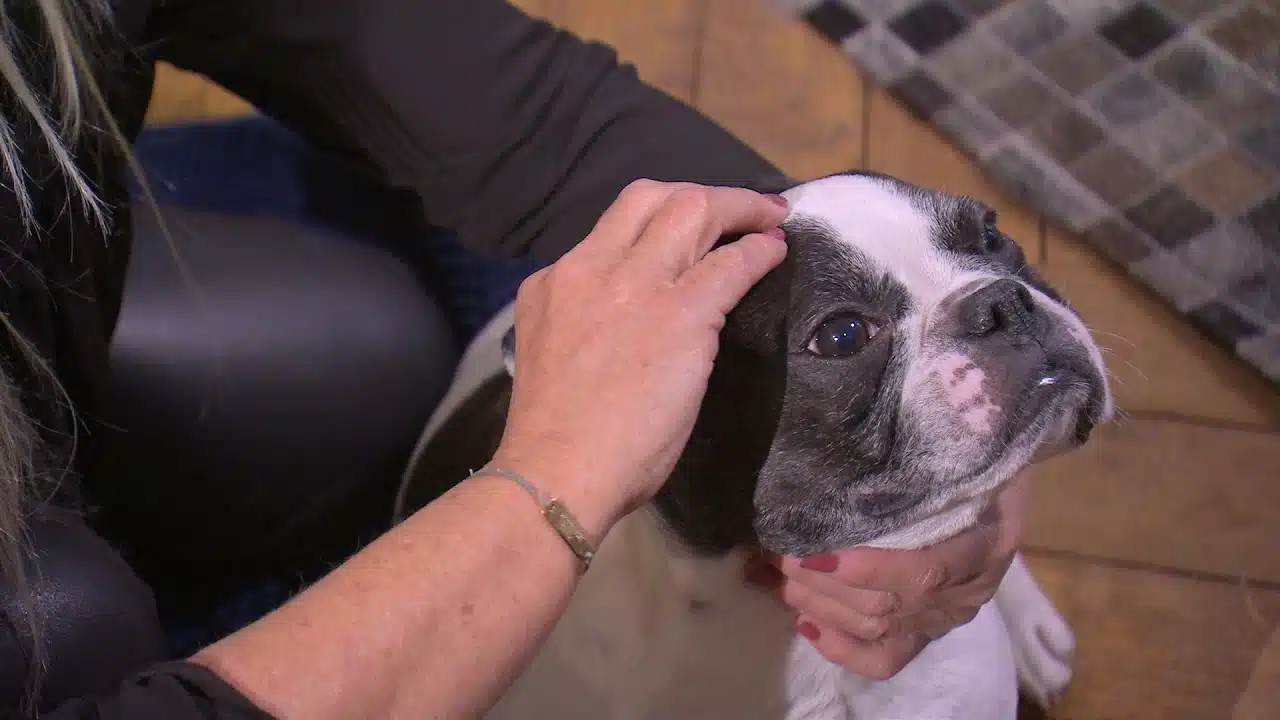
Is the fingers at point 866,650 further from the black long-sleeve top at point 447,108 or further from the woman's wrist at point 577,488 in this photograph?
the black long-sleeve top at point 447,108

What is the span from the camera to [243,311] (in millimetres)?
1169

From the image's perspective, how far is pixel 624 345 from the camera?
0.64 m

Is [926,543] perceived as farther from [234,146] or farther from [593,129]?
[234,146]

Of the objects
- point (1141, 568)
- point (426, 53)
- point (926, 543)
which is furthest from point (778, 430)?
point (1141, 568)

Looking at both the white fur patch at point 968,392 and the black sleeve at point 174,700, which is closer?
the black sleeve at point 174,700

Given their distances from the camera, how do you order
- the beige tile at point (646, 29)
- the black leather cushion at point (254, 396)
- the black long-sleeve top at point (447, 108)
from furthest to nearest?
1. the beige tile at point (646, 29)
2. the black leather cushion at point (254, 396)
3. the black long-sleeve top at point (447, 108)

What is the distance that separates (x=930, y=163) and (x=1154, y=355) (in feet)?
1.41

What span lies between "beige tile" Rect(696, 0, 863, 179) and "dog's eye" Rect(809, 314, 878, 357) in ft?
3.05

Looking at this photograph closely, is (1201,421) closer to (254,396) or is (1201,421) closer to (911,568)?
(911,568)

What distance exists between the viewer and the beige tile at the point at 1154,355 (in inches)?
56.2

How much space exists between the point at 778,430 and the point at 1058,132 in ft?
3.65

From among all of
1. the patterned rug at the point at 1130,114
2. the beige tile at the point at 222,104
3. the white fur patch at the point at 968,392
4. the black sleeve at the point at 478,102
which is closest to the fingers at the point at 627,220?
the white fur patch at the point at 968,392

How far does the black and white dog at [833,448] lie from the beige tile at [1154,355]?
0.67m

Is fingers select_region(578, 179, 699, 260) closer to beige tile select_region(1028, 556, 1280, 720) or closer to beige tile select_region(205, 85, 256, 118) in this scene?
beige tile select_region(1028, 556, 1280, 720)
